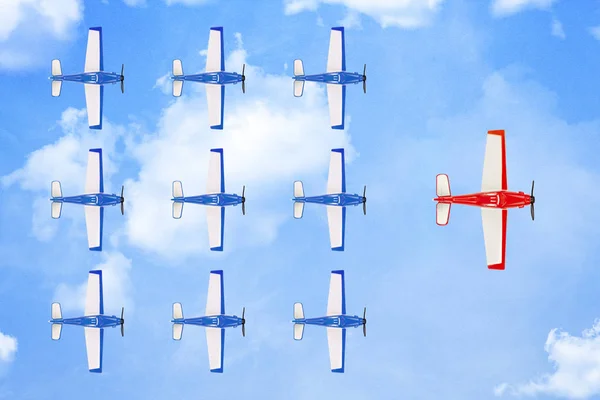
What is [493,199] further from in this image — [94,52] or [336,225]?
[94,52]

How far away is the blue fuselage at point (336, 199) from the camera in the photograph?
41.0 m

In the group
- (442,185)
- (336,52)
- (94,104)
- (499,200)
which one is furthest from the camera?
(94,104)

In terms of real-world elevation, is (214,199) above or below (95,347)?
above

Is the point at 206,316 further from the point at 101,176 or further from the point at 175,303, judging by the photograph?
the point at 101,176

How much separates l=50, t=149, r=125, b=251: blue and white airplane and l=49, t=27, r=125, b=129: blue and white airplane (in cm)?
164

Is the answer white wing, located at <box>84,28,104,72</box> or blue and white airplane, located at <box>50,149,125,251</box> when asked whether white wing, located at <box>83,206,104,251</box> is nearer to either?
blue and white airplane, located at <box>50,149,125,251</box>

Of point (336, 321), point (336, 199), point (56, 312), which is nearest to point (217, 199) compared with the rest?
point (336, 199)

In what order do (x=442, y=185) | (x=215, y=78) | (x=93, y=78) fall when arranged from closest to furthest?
1. (x=442, y=185)
2. (x=215, y=78)
3. (x=93, y=78)

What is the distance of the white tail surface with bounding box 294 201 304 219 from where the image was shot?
41.0 m

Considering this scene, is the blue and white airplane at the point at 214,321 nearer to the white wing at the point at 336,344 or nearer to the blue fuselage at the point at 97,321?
the blue fuselage at the point at 97,321

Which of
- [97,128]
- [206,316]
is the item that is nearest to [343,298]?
[206,316]

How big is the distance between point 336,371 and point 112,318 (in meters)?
9.01

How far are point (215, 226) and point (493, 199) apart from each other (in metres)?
10.8

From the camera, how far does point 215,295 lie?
40781 millimetres
